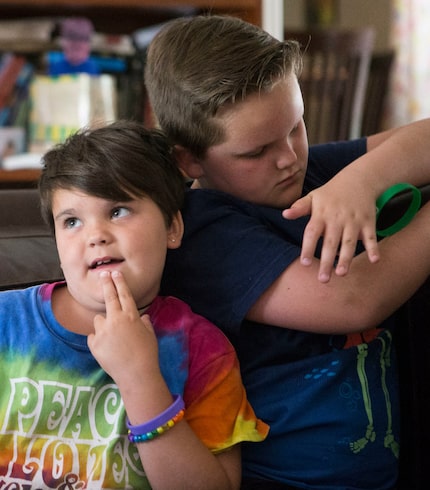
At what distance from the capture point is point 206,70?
1160 millimetres

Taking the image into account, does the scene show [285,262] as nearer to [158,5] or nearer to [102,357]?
[102,357]

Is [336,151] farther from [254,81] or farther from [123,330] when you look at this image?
[123,330]

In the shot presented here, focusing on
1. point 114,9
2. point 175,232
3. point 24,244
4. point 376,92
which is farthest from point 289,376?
point 376,92

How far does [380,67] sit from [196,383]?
9.99ft

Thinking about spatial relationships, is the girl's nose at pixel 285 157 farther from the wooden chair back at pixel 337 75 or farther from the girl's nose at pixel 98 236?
the wooden chair back at pixel 337 75

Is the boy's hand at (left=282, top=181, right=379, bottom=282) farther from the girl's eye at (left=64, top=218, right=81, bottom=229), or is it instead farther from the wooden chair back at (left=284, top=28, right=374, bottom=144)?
the wooden chair back at (left=284, top=28, right=374, bottom=144)

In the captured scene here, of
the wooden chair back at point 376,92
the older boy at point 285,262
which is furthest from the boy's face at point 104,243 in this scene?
the wooden chair back at point 376,92

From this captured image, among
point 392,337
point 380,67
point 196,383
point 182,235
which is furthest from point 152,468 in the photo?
point 380,67

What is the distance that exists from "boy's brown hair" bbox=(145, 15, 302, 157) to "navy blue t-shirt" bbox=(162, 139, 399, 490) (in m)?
0.11

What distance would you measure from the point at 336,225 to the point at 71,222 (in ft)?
1.07

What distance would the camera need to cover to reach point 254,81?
113 cm

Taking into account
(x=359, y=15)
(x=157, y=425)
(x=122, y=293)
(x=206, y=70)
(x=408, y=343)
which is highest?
(x=206, y=70)

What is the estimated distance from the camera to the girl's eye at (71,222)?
41.7 inches

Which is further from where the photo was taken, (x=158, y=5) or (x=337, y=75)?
(x=337, y=75)
